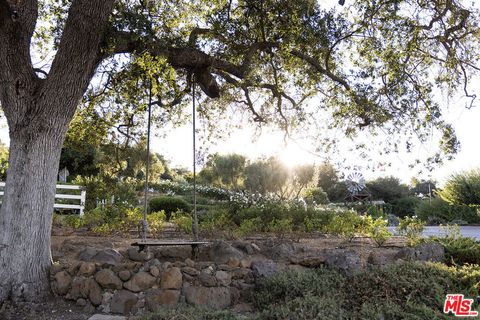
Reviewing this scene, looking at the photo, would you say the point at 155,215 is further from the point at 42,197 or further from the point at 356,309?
the point at 356,309

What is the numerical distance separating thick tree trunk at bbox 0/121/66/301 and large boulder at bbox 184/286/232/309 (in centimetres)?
155

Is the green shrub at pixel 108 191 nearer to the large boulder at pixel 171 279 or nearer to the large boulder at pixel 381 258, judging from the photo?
the large boulder at pixel 171 279

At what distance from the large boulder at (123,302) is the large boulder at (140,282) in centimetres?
6

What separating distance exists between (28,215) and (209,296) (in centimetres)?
206

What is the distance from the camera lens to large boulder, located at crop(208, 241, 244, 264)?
4676mm

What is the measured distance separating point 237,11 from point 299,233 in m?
3.53

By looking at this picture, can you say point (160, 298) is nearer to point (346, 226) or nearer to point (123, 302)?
point (123, 302)

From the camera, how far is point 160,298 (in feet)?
13.9

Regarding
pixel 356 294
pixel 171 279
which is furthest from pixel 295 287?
pixel 171 279

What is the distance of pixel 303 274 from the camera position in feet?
13.6

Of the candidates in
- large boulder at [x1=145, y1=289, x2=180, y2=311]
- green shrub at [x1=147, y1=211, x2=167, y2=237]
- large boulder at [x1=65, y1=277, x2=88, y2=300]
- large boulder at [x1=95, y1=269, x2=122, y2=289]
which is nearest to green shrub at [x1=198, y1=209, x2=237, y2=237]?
green shrub at [x1=147, y1=211, x2=167, y2=237]

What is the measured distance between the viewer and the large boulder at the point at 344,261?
4406 mm

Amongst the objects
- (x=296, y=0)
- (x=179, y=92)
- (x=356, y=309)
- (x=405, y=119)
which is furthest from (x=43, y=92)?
(x=405, y=119)

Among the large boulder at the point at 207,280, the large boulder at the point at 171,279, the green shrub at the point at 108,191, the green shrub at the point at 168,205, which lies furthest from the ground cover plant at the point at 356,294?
the green shrub at the point at 168,205
